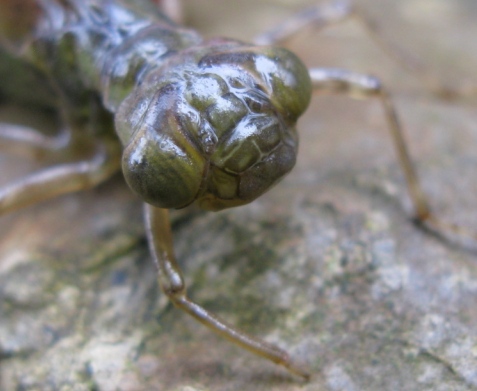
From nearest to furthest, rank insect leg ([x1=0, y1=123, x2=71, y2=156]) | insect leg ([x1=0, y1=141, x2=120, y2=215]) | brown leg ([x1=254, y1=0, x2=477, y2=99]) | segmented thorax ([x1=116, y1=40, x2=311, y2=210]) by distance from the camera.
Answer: segmented thorax ([x1=116, y1=40, x2=311, y2=210]), insect leg ([x1=0, y1=141, x2=120, y2=215]), insect leg ([x1=0, y1=123, x2=71, y2=156]), brown leg ([x1=254, y1=0, x2=477, y2=99])

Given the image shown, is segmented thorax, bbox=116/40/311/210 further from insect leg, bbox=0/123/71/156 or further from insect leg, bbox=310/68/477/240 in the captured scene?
insect leg, bbox=0/123/71/156

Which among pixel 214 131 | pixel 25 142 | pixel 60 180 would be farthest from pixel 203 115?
pixel 25 142

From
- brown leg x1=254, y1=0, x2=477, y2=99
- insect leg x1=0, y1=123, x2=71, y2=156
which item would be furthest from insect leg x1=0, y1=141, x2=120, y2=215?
brown leg x1=254, y1=0, x2=477, y2=99

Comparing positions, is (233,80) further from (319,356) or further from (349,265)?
(319,356)

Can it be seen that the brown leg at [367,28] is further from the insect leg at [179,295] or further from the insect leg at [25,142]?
the insect leg at [179,295]

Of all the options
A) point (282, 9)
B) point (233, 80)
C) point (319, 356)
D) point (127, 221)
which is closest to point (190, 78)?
point (233, 80)

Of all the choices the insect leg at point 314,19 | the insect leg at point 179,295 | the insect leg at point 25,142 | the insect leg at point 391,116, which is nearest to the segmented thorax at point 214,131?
the insect leg at point 179,295

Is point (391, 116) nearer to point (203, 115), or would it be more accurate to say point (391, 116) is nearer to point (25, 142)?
point (203, 115)
